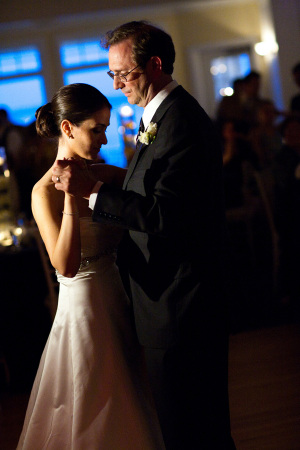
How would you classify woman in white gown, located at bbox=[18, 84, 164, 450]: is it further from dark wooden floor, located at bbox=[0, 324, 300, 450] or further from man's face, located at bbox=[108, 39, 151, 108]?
dark wooden floor, located at bbox=[0, 324, 300, 450]

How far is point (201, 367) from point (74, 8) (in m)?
8.92

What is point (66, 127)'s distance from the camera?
221cm

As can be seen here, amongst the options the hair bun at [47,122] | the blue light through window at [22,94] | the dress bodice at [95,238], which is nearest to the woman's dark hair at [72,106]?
the hair bun at [47,122]

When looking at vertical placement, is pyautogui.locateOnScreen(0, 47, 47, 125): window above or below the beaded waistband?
above

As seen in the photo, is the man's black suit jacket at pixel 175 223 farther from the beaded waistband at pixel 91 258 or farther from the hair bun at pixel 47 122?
the hair bun at pixel 47 122

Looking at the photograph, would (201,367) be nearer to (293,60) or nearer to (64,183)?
(64,183)

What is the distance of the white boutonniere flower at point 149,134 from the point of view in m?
1.83

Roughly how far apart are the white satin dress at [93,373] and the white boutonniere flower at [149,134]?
555mm

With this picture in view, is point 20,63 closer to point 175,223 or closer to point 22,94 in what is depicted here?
point 22,94

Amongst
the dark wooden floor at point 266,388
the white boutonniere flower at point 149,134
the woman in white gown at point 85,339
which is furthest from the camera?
the dark wooden floor at point 266,388

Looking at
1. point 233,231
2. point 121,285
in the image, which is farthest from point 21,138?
point 121,285

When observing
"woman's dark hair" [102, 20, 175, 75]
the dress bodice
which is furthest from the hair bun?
"woman's dark hair" [102, 20, 175, 75]

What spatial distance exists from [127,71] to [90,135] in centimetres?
38

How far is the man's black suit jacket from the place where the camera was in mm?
1706
